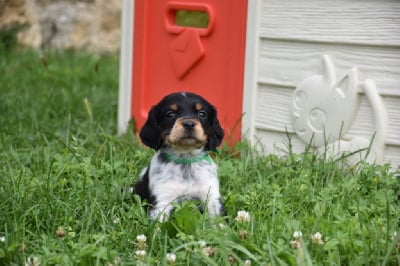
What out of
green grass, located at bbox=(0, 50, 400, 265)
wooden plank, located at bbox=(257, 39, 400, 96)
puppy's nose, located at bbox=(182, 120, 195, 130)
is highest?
wooden plank, located at bbox=(257, 39, 400, 96)

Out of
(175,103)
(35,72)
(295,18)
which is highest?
(295,18)

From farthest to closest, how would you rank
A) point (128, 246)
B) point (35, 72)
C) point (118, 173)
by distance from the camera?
point (35, 72) → point (118, 173) → point (128, 246)

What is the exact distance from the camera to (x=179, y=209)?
3779mm

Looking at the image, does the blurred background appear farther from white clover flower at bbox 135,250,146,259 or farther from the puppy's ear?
white clover flower at bbox 135,250,146,259

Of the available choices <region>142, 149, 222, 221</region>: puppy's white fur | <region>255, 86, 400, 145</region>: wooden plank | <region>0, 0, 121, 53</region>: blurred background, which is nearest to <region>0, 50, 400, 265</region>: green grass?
<region>142, 149, 222, 221</region>: puppy's white fur

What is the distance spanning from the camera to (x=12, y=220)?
391 cm

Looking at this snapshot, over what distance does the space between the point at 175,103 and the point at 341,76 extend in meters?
1.38

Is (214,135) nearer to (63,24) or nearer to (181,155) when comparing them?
(181,155)

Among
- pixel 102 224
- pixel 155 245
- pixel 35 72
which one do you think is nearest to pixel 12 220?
pixel 102 224

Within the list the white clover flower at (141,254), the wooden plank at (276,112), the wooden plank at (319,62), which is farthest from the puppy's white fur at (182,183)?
the wooden plank at (319,62)

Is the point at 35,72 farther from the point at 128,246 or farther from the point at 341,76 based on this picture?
the point at 128,246

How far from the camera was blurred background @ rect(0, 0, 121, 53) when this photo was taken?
1029cm

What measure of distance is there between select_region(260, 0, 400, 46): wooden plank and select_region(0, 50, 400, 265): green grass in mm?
764

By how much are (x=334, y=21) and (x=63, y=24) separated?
6.35m
